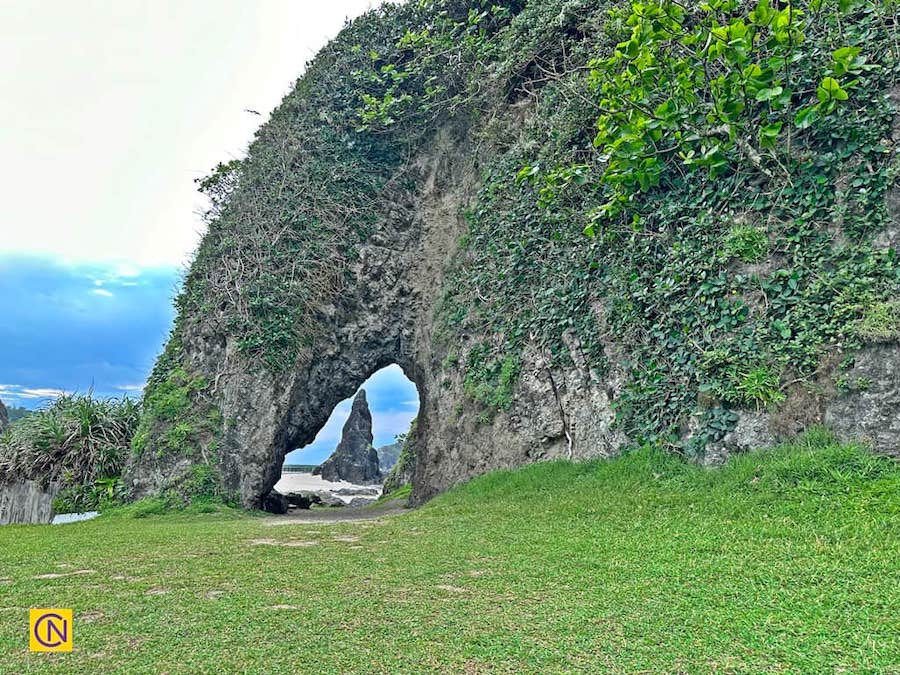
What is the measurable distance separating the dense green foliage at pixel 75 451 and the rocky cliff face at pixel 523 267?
0.91 metres

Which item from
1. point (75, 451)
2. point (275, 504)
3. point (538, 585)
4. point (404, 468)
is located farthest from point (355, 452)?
point (538, 585)

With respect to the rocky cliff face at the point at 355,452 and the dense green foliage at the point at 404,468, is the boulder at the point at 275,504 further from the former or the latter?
the rocky cliff face at the point at 355,452

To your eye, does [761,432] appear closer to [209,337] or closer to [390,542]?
[390,542]

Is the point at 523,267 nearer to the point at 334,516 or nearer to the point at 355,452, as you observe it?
the point at 334,516

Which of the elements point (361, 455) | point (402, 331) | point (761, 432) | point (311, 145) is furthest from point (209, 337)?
point (361, 455)

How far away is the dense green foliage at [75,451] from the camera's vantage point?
31.0 ft

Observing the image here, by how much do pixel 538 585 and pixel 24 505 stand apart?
27.5 ft

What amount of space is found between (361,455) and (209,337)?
16015 millimetres

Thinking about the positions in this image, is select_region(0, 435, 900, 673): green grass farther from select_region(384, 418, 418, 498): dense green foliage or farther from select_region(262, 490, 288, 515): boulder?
select_region(384, 418, 418, 498): dense green foliage

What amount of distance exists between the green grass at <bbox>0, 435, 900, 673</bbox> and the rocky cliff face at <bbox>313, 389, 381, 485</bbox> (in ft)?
62.6

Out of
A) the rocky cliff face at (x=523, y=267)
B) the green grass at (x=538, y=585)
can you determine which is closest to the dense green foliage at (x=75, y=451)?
the rocky cliff face at (x=523, y=267)

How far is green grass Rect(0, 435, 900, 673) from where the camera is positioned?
2482 mm

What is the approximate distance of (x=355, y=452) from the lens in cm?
2536

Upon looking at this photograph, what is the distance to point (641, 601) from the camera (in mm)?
3119
